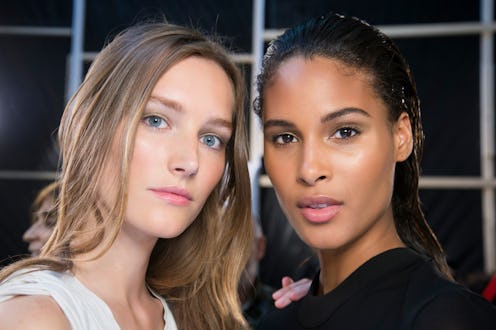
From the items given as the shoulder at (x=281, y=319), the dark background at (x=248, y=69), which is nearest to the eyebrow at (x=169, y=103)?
the shoulder at (x=281, y=319)

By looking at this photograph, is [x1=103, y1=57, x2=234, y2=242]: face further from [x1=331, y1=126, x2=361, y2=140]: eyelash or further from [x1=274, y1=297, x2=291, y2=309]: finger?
[x1=274, y1=297, x2=291, y2=309]: finger

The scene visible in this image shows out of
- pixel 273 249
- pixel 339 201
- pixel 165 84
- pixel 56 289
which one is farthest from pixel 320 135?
pixel 273 249

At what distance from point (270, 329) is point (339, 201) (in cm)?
51

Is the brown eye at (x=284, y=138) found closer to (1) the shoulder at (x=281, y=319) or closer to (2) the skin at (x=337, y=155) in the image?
(2) the skin at (x=337, y=155)

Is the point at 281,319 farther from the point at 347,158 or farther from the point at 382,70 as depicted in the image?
the point at 382,70

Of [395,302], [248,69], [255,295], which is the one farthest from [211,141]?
[248,69]

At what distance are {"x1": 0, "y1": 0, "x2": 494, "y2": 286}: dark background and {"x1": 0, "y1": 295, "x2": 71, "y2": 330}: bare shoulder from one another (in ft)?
11.8

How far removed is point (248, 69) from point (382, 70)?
3.69 metres

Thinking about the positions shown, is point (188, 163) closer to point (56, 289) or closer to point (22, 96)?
point (56, 289)

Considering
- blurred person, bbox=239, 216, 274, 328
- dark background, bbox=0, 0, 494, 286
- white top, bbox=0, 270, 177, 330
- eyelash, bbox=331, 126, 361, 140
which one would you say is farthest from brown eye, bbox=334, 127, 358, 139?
dark background, bbox=0, 0, 494, 286

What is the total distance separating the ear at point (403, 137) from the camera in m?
1.60

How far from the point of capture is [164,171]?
4.67ft

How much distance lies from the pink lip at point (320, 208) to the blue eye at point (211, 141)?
0.27 metres

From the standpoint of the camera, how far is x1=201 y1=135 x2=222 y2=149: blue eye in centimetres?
158
